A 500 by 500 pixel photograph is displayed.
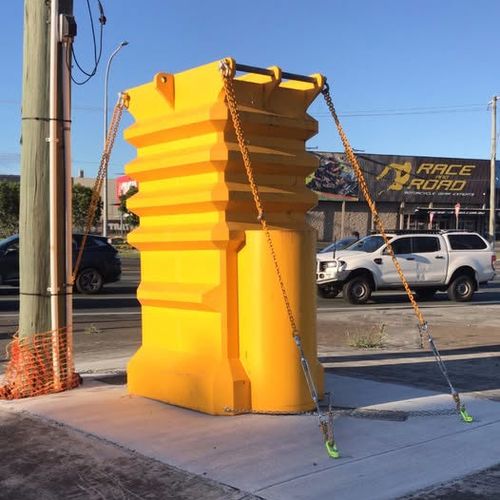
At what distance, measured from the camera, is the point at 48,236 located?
274 inches

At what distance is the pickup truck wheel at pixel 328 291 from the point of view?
18481mm

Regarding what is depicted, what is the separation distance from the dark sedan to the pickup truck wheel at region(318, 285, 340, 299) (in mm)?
5568

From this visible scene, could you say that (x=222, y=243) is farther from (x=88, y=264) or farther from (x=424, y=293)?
(x=424, y=293)

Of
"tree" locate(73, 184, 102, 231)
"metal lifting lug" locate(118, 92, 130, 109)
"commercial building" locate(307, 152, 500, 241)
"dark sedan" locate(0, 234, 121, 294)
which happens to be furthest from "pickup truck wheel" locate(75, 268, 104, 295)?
"tree" locate(73, 184, 102, 231)

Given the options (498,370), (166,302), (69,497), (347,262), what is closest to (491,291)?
(347,262)

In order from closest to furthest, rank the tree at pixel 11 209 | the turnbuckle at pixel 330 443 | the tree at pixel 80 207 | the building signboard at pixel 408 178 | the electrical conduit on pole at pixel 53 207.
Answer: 1. the turnbuckle at pixel 330 443
2. the electrical conduit on pole at pixel 53 207
3. the building signboard at pixel 408 178
4. the tree at pixel 80 207
5. the tree at pixel 11 209

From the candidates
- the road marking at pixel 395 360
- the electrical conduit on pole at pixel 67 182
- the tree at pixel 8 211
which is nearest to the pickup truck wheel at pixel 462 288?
the road marking at pixel 395 360

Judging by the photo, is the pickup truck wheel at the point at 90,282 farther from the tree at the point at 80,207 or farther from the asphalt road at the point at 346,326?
the tree at the point at 80,207

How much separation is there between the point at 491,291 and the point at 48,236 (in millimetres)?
18224

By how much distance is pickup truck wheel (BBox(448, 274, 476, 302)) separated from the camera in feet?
61.6

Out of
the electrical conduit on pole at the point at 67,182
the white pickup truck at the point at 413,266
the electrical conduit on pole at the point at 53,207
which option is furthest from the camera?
the white pickup truck at the point at 413,266

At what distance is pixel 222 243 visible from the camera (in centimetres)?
593

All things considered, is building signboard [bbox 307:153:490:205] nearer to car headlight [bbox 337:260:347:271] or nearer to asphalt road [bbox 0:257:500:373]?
asphalt road [bbox 0:257:500:373]

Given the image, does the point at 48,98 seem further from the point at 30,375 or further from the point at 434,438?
the point at 434,438
